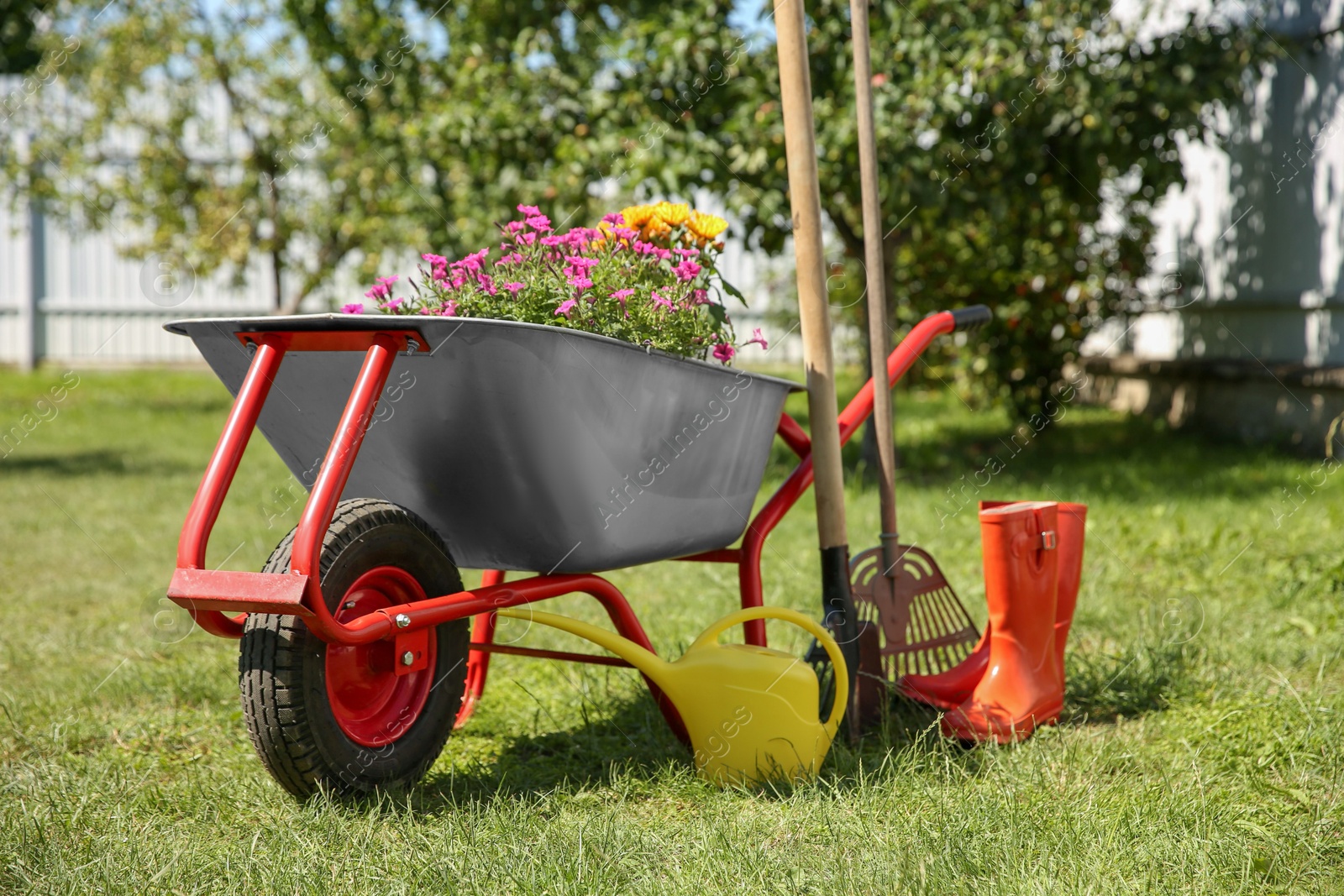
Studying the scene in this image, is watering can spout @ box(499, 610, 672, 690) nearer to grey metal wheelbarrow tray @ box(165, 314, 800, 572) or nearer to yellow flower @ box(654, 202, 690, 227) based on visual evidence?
grey metal wheelbarrow tray @ box(165, 314, 800, 572)

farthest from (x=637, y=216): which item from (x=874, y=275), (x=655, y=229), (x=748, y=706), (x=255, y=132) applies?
(x=255, y=132)

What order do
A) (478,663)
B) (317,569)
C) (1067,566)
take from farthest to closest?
(478,663), (1067,566), (317,569)

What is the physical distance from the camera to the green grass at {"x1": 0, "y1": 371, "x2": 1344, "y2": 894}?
1537mm

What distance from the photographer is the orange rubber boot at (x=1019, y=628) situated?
6.91ft

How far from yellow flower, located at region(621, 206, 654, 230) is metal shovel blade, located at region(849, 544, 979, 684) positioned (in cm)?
81

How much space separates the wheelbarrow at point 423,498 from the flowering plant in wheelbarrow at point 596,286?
13 centimetres

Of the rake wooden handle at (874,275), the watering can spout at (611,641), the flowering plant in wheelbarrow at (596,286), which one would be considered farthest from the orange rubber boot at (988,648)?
the flowering plant in wheelbarrow at (596,286)

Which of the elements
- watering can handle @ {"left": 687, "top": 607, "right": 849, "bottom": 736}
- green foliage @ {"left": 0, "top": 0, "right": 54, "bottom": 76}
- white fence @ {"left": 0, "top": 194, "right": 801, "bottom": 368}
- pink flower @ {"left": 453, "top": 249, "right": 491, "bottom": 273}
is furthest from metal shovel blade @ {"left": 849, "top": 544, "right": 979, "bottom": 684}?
green foliage @ {"left": 0, "top": 0, "right": 54, "bottom": 76}

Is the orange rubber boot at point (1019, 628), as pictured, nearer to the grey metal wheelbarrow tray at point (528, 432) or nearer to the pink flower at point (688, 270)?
the grey metal wheelbarrow tray at point (528, 432)

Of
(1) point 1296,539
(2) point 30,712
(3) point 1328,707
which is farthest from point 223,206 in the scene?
(3) point 1328,707

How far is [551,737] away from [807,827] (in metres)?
0.70

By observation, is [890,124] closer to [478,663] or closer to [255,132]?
[478,663]

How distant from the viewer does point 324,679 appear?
5.41ft

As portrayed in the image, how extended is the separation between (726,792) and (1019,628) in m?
0.71
